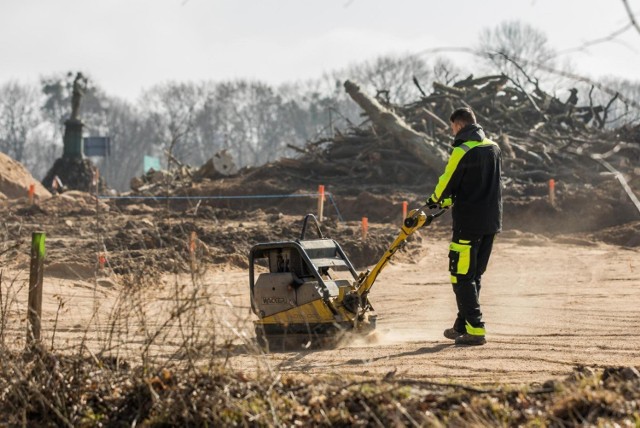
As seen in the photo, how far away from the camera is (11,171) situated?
32969mm

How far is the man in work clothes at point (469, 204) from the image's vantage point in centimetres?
842

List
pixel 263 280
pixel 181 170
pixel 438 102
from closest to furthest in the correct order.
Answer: pixel 263 280 → pixel 438 102 → pixel 181 170

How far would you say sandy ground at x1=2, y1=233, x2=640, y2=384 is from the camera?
21.3 feet

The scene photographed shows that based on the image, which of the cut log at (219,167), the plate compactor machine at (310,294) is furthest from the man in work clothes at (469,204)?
the cut log at (219,167)

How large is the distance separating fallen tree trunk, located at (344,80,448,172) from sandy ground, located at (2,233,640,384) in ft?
19.0

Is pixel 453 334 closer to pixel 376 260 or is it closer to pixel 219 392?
pixel 219 392

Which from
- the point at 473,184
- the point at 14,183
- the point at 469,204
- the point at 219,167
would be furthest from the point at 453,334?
the point at 14,183

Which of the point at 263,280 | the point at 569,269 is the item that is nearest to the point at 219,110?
the point at 569,269

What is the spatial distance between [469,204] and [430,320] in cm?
301

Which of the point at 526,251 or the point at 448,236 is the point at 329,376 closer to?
the point at 526,251

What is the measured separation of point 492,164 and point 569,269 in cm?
848

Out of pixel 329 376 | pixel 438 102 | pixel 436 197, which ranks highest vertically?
pixel 438 102

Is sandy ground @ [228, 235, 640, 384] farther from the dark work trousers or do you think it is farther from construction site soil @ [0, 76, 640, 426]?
the dark work trousers

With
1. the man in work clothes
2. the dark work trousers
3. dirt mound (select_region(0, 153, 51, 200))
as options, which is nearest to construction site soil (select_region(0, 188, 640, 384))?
the dark work trousers
